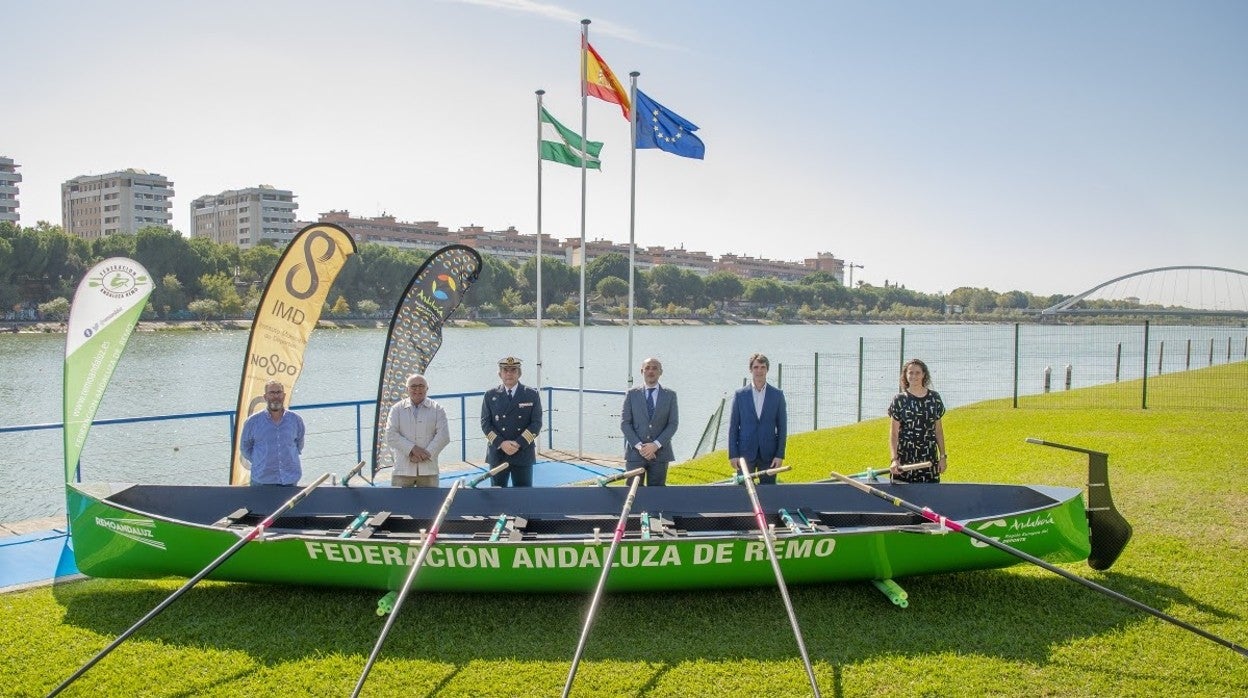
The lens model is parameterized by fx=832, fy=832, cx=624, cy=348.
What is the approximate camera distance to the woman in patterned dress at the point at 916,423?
6.20 m

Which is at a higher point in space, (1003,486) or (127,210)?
(127,210)

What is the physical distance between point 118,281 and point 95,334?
48 cm

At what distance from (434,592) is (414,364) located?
345cm

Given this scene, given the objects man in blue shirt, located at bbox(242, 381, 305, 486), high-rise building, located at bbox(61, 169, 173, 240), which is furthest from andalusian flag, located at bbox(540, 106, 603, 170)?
high-rise building, located at bbox(61, 169, 173, 240)

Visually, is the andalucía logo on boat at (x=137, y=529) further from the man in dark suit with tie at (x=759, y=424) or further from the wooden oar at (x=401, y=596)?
the man in dark suit with tie at (x=759, y=424)

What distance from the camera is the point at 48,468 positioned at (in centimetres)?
1395

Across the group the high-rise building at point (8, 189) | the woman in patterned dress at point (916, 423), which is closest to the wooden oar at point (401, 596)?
the woman in patterned dress at point (916, 423)

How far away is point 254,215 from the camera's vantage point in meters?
113

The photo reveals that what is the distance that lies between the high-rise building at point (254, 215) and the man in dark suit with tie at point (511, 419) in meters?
113

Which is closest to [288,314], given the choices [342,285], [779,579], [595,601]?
[595,601]

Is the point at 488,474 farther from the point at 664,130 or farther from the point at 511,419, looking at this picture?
the point at 664,130

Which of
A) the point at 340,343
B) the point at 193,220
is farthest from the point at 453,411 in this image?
the point at 193,220

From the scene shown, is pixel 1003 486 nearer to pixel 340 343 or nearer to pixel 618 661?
pixel 618 661

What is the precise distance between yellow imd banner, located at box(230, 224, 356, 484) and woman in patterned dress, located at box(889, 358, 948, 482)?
5.13 m
